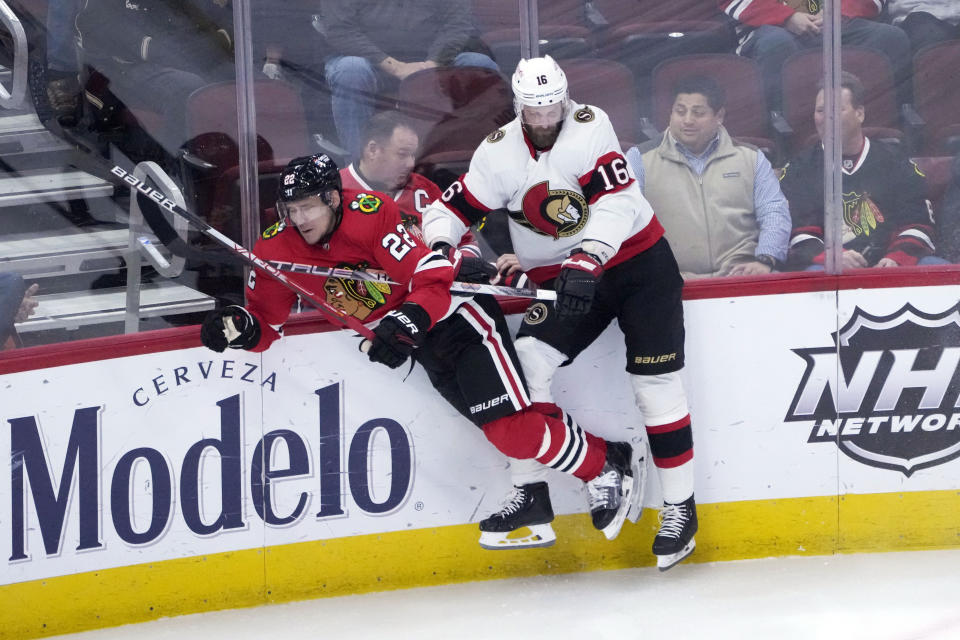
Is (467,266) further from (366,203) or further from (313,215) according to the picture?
(313,215)

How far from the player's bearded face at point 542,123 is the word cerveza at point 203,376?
37.7 inches

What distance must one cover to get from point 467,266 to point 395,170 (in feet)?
1.14

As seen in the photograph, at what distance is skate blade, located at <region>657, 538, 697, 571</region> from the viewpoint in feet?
10.9

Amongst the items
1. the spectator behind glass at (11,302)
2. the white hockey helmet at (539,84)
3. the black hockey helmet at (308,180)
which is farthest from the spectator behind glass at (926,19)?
the spectator behind glass at (11,302)

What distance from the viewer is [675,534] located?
3.33 m

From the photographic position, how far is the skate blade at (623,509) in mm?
3324

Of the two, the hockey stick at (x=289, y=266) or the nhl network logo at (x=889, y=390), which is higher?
the hockey stick at (x=289, y=266)

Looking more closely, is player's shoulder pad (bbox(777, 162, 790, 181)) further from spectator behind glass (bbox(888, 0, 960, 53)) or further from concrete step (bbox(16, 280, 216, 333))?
concrete step (bbox(16, 280, 216, 333))

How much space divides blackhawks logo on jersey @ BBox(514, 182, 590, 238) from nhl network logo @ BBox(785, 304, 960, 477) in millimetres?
822

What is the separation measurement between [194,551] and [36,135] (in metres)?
1.19

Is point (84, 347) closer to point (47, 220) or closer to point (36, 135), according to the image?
point (47, 220)

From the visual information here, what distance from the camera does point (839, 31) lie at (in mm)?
3387

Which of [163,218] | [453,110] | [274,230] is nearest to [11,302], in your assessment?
[163,218]

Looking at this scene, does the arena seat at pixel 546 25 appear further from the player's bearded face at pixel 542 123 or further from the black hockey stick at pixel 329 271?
the black hockey stick at pixel 329 271
